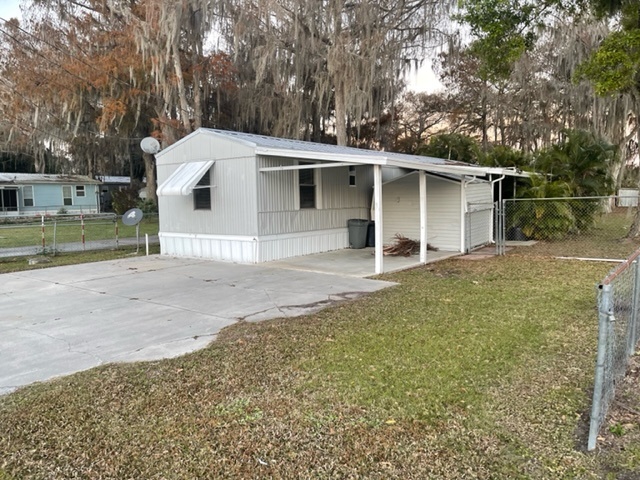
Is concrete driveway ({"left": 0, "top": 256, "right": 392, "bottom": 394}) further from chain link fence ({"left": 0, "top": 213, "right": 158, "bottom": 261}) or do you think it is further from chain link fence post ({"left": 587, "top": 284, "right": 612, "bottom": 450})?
chain link fence ({"left": 0, "top": 213, "right": 158, "bottom": 261})

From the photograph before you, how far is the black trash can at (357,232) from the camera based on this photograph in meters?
12.8

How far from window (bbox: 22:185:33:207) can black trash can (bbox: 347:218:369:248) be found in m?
24.4

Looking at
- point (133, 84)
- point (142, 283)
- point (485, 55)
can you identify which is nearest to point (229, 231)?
point (142, 283)

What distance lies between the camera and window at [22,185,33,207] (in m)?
28.5

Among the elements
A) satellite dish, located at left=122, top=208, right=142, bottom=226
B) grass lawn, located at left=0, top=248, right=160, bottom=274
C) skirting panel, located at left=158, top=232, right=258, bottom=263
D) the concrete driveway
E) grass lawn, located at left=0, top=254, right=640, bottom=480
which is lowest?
grass lawn, located at left=0, top=254, right=640, bottom=480

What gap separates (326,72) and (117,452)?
1910cm

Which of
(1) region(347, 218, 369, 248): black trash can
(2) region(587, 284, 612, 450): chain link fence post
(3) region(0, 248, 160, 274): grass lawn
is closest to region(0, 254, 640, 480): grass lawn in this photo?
(2) region(587, 284, 612, 450): chain link fence post

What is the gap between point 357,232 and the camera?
505 inches

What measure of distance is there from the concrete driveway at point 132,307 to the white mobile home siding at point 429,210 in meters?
4.59

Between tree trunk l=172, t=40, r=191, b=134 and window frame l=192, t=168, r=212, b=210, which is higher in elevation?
tree trunk l=172, t=40, r=191, b=134

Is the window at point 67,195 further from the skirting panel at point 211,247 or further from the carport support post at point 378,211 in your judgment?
the carport support post at point 378,211

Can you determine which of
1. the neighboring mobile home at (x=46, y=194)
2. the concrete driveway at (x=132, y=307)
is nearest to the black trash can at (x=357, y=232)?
the concrete driveway at (x=132, y=307)

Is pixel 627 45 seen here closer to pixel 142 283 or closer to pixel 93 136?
pixel 142 283

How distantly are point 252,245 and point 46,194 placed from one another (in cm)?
2472
